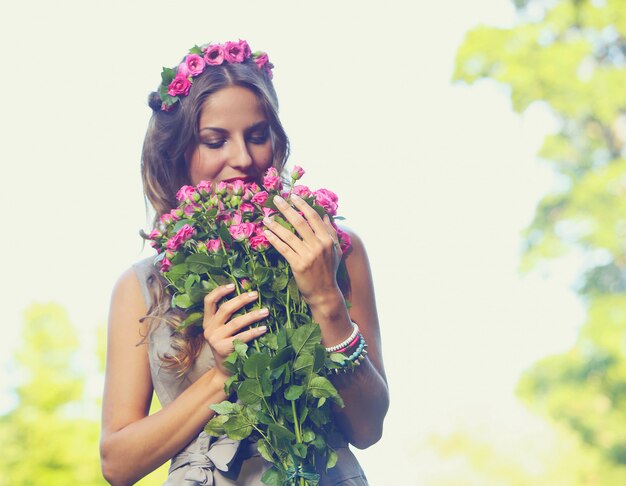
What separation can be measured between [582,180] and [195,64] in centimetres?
932

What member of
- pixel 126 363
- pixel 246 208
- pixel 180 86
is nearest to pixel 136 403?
pixel 126 363

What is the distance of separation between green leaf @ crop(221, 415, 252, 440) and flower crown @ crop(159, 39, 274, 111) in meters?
0.88

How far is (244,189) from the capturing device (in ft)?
7.87

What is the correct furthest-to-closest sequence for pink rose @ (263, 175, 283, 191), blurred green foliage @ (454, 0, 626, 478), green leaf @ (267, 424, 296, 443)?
blurred green foliage @ (454, 0, 626, 478)
pink rose @ (263, 175, 283, 191)
green leaf @ (267, 424, 296, 443)

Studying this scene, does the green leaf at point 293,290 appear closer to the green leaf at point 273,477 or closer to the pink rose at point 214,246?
the pink rose at point 214,246

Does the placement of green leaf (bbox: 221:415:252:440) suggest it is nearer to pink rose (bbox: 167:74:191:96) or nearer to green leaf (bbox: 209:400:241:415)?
green leaf (bbox: 209:400:241:415)

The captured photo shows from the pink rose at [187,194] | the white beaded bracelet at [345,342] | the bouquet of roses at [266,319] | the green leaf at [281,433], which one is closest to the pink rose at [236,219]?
the bouquet of roses at [266,319]

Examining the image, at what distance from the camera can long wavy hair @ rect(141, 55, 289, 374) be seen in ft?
8.21

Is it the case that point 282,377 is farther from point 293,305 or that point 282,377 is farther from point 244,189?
point 244,189

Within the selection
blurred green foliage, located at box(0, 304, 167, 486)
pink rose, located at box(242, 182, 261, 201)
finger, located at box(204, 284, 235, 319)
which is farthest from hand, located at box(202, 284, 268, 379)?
blurred green foliage, located at box(0, 304, 167, 486)

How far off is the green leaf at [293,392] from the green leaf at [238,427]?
4.5 inches

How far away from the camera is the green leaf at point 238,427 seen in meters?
2.21

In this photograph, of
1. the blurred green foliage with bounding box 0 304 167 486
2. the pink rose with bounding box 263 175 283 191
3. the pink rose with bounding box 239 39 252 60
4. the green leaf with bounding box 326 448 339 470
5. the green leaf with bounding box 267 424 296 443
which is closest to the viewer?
the green leaf with bounding box 267 424 296 443

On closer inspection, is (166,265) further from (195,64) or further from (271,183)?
(195,64)
